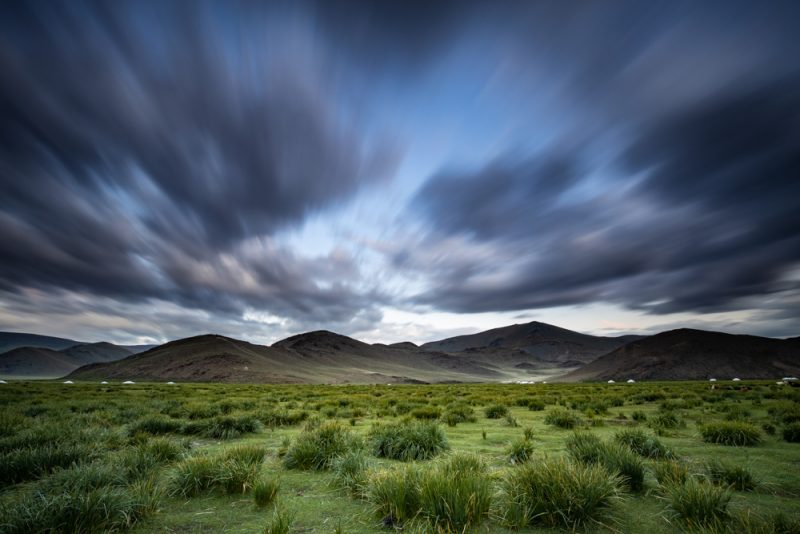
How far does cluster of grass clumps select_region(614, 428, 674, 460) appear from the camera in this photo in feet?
21.2

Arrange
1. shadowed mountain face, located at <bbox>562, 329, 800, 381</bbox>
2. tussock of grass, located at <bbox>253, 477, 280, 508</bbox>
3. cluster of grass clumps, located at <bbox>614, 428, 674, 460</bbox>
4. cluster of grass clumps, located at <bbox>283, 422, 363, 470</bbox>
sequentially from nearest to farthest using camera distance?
tussock of grass, located at <bbox>253, 477, 280, 508</bbox>
cluster of grass clumps, located at <bbox>283, 422, 363, 470</bbox>
cluster of grass clumps, located at <bbox>614, 428, 674, 460</bbox>
shadowed mountain face, located at <bbox>562, 329, 800, 381</bbox>

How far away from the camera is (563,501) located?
12.6ft

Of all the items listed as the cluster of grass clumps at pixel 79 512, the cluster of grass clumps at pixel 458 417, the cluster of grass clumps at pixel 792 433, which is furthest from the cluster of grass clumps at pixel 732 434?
the cluster of grass clumps at pixel 79 512

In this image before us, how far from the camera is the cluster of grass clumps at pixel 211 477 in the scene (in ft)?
16.6

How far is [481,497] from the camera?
3.98 metres

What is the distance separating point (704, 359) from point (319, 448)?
198 m

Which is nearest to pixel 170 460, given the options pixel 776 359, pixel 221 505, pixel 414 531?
pixel 221 505

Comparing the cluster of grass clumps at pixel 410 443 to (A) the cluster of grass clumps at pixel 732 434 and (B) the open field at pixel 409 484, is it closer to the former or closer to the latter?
(B) the open field at pixel 409 484

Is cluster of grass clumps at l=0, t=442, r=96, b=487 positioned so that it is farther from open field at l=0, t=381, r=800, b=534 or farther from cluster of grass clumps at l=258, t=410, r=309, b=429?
cluster of grass clumps at l=258, t=410, r=309, b=429

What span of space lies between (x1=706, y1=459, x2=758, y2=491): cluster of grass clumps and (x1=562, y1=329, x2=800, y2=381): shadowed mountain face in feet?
581

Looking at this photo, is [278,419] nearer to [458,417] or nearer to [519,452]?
[458,417]

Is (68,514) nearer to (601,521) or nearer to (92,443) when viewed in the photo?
(92,443)

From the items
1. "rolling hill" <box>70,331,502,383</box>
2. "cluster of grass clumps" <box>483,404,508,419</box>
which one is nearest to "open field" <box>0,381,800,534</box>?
"cluster of grass clumps" <box>483,404,508,419</box>

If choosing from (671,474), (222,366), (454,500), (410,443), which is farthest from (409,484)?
(222,366)
